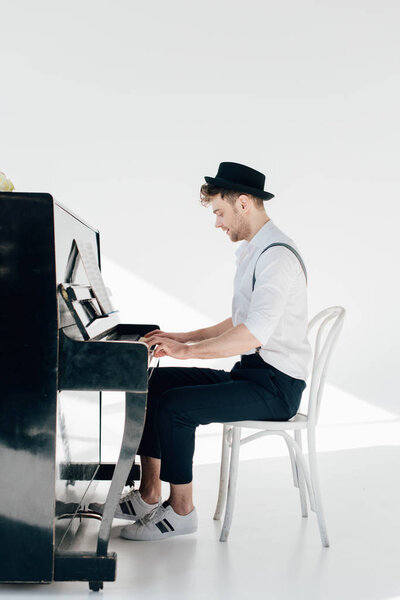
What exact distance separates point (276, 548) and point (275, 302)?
804 millimetres

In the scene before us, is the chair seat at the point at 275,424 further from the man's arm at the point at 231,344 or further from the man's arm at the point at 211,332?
the man's arm at the point at 211,332

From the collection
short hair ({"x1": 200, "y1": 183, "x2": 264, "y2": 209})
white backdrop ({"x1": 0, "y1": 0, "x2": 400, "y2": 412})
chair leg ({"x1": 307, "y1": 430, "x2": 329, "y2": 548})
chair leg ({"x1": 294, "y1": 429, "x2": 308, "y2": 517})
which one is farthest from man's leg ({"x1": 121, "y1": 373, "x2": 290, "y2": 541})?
white backdrop ({"x1": 0, "y1": 0, "x2": 400, "y2": 412})

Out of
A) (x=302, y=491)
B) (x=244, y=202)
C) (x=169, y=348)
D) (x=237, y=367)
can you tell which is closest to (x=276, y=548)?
(x=302, y=491)

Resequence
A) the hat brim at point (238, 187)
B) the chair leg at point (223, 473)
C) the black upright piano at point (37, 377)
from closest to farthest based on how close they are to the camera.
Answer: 1. the black upright piano at point (37, 377)
2. the hat brim at point (238, 187)
3. the chair leg at point (223, 473)

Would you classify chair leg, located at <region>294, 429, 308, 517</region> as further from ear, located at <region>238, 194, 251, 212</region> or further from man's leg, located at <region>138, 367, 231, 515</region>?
ear, located at <region>238, 194, 251, 212</region>

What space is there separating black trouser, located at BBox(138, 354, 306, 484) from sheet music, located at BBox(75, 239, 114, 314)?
34cm

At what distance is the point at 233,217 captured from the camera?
258 centimetres

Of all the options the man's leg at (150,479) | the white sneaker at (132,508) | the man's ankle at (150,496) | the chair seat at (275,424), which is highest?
the chair seat at (275,424)

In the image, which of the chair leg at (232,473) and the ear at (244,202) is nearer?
the chair leg at (232,473)

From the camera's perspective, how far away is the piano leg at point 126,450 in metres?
1.94

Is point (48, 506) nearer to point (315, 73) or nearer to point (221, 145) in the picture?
point (221, 145)

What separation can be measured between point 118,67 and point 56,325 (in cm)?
398

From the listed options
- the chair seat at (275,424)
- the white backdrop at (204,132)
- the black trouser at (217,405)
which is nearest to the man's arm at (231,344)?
the black trouser at (217,405)

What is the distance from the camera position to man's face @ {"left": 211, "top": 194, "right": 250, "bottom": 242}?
2562 mm
